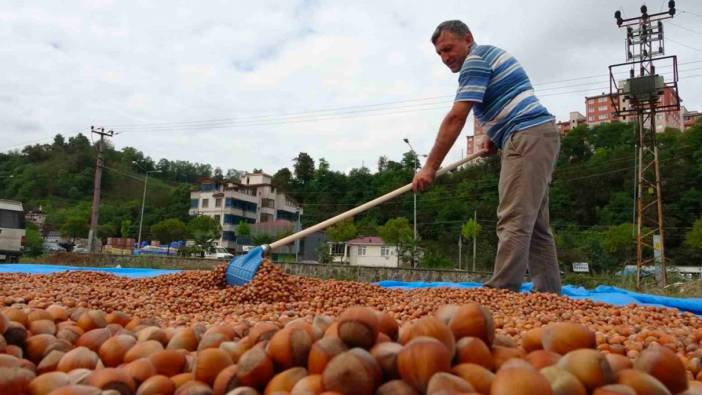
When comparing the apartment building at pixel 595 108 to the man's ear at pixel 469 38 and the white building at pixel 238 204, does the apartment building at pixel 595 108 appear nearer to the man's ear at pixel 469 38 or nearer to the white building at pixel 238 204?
the white building at pixel 238 204

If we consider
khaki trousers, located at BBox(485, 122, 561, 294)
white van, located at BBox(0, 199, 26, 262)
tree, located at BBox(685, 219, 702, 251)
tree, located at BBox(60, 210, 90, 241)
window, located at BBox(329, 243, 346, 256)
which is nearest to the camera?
khaki trousers, located at BBox(485, 122, 561, 294)

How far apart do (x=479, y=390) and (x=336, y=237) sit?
39.8 meters

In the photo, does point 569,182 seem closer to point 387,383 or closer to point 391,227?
point 391,227

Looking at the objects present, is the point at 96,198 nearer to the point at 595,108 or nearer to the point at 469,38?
the point at 469,38

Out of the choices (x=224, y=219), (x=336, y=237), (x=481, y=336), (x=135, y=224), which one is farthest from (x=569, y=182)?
(x=481, y=336)

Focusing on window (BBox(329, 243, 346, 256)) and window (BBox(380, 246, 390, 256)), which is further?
window (BBox(329, 243, 346, 256))

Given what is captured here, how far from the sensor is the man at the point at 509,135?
308 cm

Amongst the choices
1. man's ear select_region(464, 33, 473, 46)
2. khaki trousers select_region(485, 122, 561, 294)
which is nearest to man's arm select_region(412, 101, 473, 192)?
khaki trousers select_region(485, 122, 561, 294)

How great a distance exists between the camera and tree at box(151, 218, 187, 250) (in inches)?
1907

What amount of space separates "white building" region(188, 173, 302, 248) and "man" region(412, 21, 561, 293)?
52.9m

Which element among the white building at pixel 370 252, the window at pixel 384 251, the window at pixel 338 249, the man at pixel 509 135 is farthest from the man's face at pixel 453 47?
the window at pixel 338 249

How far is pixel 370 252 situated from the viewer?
158 feet

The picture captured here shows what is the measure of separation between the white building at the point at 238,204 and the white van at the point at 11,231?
3968 centimetres

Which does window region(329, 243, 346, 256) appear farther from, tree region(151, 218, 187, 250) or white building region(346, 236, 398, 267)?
tree region(151, 218, 187, 250)
